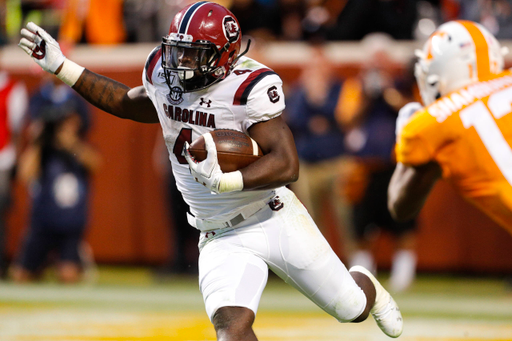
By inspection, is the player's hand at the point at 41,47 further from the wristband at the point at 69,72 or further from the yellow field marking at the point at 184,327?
the yellow field marking at the point at 184,327

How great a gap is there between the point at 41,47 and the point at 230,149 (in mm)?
1212

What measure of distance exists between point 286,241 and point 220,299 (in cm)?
44

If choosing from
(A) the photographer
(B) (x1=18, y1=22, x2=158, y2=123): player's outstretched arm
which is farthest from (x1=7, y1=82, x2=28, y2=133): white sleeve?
(B) (x1=18, y1=22, x2=158, y2=123): player's outstretched arm

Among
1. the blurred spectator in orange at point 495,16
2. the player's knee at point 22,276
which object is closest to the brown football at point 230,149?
the player's knee at point 22,276

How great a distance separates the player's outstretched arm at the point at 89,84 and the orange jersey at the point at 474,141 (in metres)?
1.32

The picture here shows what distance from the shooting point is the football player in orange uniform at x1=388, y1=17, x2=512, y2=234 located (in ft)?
10.3

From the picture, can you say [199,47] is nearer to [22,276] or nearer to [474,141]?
[474,141]

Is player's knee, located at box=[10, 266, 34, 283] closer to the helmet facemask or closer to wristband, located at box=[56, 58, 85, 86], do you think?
wristband, located at box=[56, 58, 85, 86]

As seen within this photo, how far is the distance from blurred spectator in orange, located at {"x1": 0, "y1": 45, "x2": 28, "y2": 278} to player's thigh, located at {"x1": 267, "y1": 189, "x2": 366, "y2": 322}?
15.4 ft

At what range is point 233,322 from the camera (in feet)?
10.6

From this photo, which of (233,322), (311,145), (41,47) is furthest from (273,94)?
(311,145)

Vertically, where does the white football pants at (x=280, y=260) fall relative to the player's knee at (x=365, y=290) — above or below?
above

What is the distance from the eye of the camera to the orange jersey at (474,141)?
A: 10.3 feet

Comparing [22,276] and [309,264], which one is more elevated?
[309,264]
